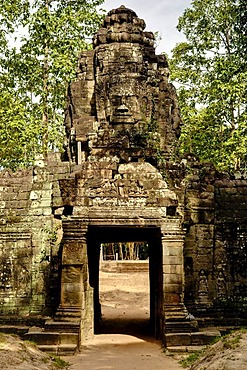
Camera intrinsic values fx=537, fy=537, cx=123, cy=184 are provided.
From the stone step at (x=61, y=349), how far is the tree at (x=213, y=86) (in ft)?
46.3

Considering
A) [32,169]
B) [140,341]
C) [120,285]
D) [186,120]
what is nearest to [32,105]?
[186,120]

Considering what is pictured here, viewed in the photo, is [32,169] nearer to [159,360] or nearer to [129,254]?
[159,360]

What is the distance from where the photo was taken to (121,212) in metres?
10.9

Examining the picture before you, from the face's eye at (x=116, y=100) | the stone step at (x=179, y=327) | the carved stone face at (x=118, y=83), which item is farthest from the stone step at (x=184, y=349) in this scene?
the face's eye at (x=116, y=100)

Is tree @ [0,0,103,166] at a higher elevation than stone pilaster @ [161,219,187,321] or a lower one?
Result: higher

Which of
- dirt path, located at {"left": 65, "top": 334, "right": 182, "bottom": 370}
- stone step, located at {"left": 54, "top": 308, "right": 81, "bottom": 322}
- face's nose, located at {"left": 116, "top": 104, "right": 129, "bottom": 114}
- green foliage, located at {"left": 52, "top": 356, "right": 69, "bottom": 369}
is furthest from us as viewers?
face's nose, located at {"left": 116, "top": 104, "right": 129, "bottom": 114}

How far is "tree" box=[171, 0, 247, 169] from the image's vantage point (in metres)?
23.2

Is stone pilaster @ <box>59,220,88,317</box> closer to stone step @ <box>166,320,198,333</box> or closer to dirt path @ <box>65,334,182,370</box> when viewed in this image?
dirt path @ <box>65,334,182,370</box>

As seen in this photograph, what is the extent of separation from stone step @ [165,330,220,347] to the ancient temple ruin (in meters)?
0.03

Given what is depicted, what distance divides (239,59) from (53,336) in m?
17.6

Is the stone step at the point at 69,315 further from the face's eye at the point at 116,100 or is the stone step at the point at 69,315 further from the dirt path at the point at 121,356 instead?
the face's eye at the point at 116,100

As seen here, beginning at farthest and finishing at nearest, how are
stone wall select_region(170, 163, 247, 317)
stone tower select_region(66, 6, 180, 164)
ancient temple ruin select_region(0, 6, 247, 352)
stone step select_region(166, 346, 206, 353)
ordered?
stone tower select_region(66, 6, 180, 164) < stone wall select_region(170, 163, 247, 317) < ancient temple ruin select_region(0, 6, 247, 352) < stone step select_region(166, 346, 206, 353)

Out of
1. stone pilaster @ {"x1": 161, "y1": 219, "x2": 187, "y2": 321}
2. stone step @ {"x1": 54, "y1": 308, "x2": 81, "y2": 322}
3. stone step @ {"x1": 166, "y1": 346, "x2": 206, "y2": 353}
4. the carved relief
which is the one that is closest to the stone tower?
stone pilaster @ {"x1": 161, "y1": 219, "x2": 187, "y2": 321}

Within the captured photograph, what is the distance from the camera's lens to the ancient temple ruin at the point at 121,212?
1088 cm
